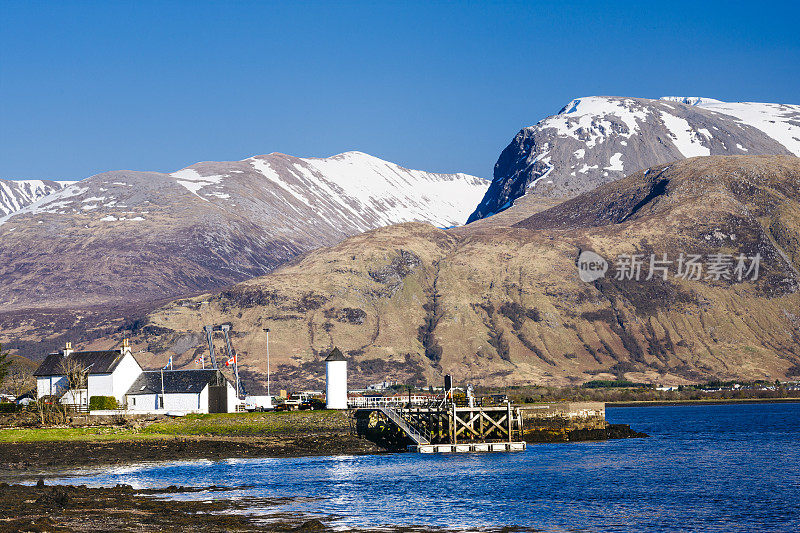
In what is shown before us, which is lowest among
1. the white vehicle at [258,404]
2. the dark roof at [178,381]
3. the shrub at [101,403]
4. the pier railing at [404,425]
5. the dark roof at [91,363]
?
the pier railing at [404,425]

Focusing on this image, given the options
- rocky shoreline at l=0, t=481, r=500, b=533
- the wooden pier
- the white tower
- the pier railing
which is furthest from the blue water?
the white tower

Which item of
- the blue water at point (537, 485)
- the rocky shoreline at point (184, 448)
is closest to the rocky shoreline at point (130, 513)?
the blue water at point (537, 485)

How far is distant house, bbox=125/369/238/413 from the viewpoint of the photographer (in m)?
98.1

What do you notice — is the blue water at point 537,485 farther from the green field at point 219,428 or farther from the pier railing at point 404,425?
the green field at point 219,428

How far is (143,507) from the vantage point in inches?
1708

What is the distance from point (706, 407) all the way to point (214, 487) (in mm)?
163309

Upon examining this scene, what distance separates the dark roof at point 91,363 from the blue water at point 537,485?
105 feet

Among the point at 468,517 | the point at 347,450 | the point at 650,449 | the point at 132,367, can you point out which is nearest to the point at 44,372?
the point at 132,367

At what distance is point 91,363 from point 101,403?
654 cm

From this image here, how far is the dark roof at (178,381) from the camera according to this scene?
98.9 meters

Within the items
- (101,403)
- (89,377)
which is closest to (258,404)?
(89,377)

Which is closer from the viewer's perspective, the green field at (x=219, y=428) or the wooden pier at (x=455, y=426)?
the green field at (x=219, y=428)

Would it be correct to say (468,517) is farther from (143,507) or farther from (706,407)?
(706,407)

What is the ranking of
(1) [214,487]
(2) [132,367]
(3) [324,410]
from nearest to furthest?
1. (1) [214,487]
2. (3) [324,410]
3. (2) [132,367]
